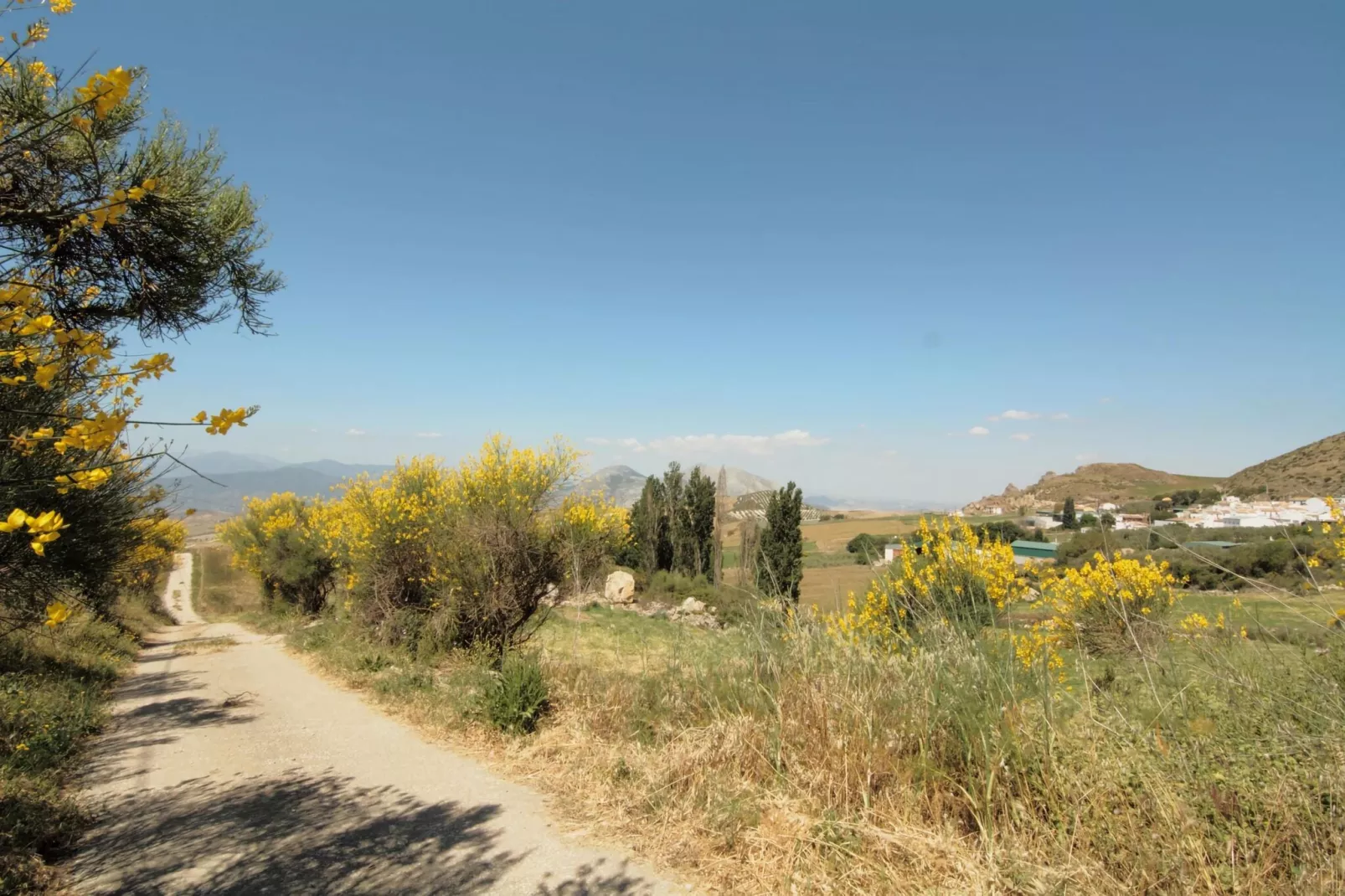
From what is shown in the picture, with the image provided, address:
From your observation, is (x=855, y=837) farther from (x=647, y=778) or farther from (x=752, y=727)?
(x=647, y=778)

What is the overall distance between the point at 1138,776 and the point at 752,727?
7.58 feet

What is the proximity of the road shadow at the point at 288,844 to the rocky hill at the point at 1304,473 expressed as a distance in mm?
5924

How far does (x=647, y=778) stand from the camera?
185 inches

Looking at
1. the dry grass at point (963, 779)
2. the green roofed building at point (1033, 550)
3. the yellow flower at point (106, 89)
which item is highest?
the yellow flower at point (106, 89)

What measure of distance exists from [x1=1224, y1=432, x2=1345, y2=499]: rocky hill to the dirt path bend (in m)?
5.59

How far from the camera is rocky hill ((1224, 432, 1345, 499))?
6.07 meters

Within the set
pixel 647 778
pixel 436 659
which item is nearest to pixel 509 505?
pixel 436 659

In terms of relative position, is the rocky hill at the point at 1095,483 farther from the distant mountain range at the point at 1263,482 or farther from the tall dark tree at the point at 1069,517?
the tall dark tree at the point at 1069,517

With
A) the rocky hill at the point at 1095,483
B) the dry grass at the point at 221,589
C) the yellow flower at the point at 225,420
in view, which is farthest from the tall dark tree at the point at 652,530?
the yellow flower at the point at 225,420

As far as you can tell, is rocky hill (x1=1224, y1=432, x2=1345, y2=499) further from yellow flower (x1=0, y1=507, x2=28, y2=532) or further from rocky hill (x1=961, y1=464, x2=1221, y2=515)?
yellow flower (x1=0, y1=507, x2=28, y2=532)

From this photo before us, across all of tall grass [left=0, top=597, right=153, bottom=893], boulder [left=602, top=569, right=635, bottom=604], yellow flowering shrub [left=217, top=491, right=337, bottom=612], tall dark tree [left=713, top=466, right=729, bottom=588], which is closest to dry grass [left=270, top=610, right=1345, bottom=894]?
tall grass [left=0, top=597, right=153, bottom=893]

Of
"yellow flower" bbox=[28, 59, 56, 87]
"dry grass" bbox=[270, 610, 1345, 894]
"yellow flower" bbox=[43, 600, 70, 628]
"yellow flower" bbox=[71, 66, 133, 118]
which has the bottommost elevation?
"dry grass" bbox=[270, 610, 1345, 894]

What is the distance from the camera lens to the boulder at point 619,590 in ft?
108

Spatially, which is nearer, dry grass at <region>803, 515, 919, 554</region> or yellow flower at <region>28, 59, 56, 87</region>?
yellow flower at <region>28, 59, 56, 87</region>
